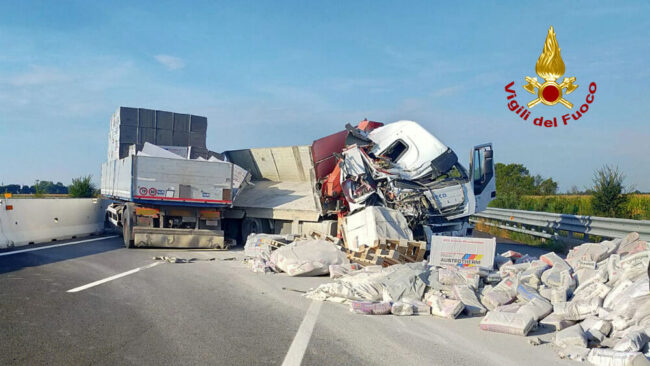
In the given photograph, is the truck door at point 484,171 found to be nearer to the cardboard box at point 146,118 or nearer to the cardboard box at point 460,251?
the cardboard box at point 460,251

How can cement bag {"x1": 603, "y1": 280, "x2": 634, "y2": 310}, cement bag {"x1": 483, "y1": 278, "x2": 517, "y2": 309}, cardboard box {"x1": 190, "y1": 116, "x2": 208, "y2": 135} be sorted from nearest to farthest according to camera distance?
cement bag {"x1": 603, "y1": 280, "x2": 634, "y2": 310} → cement bag {"x1": 483, "y1": 278, "x2": 517, "y2": 309} → cardboard box {"x1": 190, "y1": 116, "x2": 208, "y2": 135}

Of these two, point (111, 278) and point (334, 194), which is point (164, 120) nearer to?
point (334, 194)

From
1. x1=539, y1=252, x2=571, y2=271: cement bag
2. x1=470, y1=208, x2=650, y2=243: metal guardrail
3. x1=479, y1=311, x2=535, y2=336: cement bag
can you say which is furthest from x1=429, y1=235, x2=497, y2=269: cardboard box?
x1=470, y1=208, x2=650, y2=243: metal guardrail

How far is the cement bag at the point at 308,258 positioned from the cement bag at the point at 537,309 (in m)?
4.34

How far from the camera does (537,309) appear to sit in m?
6.89

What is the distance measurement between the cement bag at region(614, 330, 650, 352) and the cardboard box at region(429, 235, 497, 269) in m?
4.55

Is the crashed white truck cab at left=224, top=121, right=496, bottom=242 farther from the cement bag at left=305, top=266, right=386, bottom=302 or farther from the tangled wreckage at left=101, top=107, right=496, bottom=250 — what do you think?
the cement bag at left=305, top=266, right=386, bottom=302

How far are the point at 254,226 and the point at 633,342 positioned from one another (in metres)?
12.0

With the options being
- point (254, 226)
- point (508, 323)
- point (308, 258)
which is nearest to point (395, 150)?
point (308, 258)

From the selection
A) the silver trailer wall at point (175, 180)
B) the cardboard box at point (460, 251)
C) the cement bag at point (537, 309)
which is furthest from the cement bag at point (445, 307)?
the silver trailer wall at point (175, 180)

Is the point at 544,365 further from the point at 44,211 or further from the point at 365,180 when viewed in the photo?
the point at 44,211

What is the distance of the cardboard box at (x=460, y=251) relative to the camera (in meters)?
10.0

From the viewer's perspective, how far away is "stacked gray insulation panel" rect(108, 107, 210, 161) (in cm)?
1842

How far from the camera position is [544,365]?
17.2 feet
